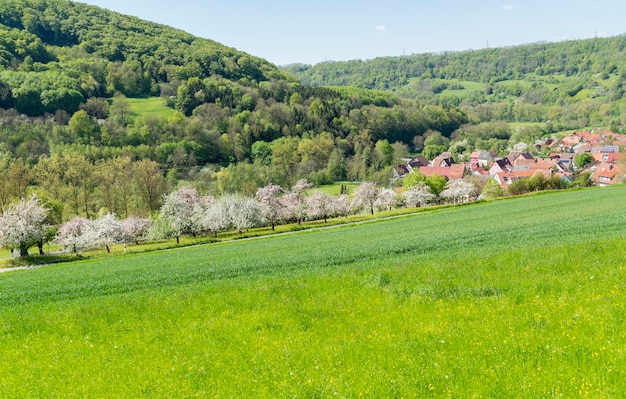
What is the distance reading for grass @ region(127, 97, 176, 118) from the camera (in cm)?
14750

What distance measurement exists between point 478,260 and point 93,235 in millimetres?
51667

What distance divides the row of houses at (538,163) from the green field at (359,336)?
9471 cm

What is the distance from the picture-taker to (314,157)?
136m

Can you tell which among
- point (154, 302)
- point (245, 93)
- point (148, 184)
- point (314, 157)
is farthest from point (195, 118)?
point (154, 302)

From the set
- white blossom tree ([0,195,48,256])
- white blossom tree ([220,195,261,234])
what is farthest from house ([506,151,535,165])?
white blossom tree ([0,195,48,256])

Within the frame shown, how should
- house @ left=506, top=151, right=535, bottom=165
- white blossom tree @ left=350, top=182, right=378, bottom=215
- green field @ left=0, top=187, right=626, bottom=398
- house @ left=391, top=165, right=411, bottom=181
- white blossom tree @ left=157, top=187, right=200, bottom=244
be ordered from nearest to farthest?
1. green field @ left=0, top=187, right=626, bottom=398
2. white blossom tree @ left=157, top=187, right=200, bottom=244
3. white blossom tree @ left=350, top=182, right=378, bottom=215
4. house @ left=391, top=165, right=411, bottom=181
5. house @ left=506, top=151, right=535, bottom=165

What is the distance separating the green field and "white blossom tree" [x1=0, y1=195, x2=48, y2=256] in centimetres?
3550

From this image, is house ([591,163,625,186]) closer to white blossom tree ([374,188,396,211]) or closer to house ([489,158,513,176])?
house ([489,158,513,176])

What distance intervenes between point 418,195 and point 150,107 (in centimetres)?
11934

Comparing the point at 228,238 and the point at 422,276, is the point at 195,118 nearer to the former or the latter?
the point at 228,238

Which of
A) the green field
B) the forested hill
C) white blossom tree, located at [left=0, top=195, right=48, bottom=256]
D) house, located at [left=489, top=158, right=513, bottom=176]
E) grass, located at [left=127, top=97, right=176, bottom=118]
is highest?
the forested hill

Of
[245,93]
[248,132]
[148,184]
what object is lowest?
[148,184]

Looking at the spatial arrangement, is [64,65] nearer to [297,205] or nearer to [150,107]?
[150,107]

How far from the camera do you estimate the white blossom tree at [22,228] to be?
44.1 m
